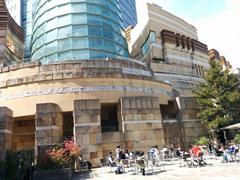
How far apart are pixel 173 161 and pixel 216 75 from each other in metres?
9.91

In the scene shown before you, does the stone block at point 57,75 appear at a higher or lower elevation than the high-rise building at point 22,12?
lower

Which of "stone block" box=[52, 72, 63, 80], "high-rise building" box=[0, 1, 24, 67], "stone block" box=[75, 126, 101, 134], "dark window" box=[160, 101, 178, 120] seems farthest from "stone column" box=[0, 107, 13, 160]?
"high-rise building" box=[0, 1, 24, 67]

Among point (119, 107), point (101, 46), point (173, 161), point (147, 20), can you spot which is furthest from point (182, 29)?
point (173, 161)

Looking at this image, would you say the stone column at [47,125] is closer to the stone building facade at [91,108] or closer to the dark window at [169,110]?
the stone building facade at [91,108]

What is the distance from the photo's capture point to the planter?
1282 centimetres

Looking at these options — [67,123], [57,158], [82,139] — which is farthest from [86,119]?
[57,158]

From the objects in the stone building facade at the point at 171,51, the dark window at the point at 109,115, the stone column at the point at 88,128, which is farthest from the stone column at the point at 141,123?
the stone building facade at the point at 171,51

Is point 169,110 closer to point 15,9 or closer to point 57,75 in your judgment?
point 57,75

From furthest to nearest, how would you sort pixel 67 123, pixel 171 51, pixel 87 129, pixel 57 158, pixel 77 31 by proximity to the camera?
pixel 171 51, pixel 77 31, pixel 67 123, pixel 87 129, pixel 57 158

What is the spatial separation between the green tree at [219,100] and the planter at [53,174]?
13429mm

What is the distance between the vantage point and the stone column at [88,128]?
1775cm

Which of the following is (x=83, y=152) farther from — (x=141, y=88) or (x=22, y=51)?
(x=22, y=51)

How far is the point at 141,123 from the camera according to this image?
1986 centimetres

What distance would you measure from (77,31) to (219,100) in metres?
16.0
